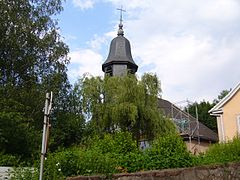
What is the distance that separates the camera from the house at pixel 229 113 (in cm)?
2234

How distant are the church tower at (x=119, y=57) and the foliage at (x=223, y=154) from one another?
24610mm

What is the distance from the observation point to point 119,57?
3784cm

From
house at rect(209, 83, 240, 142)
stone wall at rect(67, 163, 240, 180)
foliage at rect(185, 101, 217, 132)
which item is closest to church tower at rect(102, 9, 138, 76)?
foliage at rect(185, 101, 217, 132)

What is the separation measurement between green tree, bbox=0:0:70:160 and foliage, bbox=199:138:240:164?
7995 millimetres

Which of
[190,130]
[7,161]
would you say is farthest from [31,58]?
[190,130]

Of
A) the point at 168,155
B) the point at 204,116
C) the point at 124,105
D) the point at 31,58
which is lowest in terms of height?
the point at 168,155

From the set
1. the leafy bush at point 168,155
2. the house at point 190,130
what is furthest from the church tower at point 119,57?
the leafy bush at point 168,155

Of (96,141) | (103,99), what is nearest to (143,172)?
(96,141)

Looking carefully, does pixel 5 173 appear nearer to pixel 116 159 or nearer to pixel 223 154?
pixel 116 159

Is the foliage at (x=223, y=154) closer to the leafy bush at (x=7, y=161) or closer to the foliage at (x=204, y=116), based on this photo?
the leafy bush at (x=7, y=161)

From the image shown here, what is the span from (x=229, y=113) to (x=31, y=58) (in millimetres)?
10990

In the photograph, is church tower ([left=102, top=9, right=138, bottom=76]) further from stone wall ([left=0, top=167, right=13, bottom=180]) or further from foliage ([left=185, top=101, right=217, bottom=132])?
stone wall ([left=0, top=167, right=13, bottom=180])

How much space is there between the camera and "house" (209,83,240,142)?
880 inches

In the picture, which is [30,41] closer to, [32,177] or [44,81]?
[44,81]
